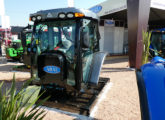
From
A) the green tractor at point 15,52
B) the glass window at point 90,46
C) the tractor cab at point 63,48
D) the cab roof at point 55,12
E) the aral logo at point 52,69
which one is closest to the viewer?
the cab roof at point 55,12

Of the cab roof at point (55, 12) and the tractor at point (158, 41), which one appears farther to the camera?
the tractor at point (158, 41)

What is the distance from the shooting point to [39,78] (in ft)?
10.5

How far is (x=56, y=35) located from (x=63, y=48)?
0.37 m

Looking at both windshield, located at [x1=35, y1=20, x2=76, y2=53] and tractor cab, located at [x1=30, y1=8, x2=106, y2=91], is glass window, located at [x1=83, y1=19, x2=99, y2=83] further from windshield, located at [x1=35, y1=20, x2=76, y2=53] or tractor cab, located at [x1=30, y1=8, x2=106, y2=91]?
windshield, located at [x1=35, y1=20, x2=76, y2=53]

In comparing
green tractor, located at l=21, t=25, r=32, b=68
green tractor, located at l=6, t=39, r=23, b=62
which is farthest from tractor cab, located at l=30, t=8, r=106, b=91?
green tractor, located at l=6, t=39, r=23, b=62

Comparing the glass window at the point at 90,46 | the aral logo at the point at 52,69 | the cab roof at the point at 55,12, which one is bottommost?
the aral logo at the point at 52,69

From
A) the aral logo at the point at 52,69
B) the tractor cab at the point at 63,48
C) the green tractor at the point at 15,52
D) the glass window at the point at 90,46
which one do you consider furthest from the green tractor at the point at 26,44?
the green tractor at the point at 15,52

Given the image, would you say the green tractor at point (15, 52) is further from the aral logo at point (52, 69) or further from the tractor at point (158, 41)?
the tractor at point (158, 41)

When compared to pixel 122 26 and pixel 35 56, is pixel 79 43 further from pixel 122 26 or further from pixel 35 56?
pixel 122 26

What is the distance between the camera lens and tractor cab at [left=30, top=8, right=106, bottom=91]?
2676 mm

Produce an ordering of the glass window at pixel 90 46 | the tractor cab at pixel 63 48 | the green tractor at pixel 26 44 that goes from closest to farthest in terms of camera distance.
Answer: the tractor cab at pixel 63 48
the glass window at pixel 90 46
the green tractor at pixel 26 44

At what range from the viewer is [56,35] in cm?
299

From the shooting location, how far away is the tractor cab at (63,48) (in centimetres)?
268

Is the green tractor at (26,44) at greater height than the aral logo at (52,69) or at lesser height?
greater
